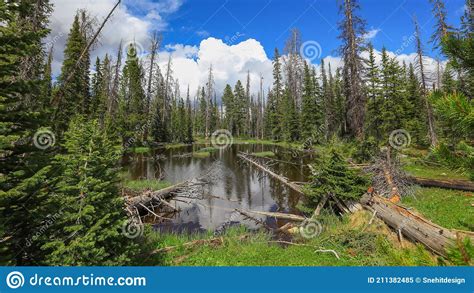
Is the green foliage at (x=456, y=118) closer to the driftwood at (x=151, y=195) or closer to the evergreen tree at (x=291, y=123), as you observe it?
the driftwood at (x=151, y=195)

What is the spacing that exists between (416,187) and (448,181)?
184 centimetres

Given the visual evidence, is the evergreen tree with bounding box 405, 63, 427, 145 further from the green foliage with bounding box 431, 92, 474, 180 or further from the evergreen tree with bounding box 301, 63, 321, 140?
the green foliage with bounding box 431, 92, 474, 180

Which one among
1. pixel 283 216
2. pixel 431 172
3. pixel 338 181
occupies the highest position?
pixel 431 172

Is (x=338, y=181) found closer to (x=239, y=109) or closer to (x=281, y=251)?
(x=281, y=251)

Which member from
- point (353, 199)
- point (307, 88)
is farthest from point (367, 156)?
point (307, 88)

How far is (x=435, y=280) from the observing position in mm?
3754

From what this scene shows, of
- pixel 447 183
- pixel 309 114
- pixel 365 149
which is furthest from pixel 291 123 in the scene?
pixel 447 183

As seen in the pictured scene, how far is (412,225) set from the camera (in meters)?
8.84

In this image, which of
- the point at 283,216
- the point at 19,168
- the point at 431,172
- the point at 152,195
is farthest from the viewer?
the point at 431,172

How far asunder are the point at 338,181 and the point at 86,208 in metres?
10.1

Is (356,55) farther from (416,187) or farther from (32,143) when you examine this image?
(32,143)

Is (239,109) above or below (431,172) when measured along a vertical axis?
above

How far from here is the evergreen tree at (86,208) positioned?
568 centimetres

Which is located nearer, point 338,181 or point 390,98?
point 338,181
